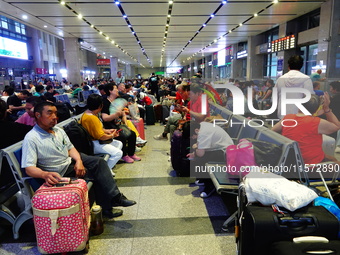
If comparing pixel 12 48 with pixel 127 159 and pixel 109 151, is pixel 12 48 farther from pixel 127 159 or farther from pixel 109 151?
pixel 109 151

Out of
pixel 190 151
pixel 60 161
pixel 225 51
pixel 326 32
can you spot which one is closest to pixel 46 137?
pixel 60 161

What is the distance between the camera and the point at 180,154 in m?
4.78

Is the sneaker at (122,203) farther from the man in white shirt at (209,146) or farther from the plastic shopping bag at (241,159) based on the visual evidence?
the plastic shopping bag at (241,159)

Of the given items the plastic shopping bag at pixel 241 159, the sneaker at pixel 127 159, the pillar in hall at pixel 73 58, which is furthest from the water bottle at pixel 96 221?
the pillar in hall at pixel 73 58

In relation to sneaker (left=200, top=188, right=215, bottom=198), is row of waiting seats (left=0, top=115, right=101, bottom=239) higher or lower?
higher

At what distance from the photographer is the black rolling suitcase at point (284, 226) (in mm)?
2084

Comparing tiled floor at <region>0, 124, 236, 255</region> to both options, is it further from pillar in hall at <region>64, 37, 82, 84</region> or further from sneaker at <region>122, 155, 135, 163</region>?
pillar in hall at <region>64, 37, 82, 84</region>

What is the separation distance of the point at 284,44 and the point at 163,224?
42.4 ft

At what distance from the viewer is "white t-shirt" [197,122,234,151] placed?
398 centimetres

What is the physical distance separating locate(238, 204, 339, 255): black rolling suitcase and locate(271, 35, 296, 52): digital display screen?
12627mm

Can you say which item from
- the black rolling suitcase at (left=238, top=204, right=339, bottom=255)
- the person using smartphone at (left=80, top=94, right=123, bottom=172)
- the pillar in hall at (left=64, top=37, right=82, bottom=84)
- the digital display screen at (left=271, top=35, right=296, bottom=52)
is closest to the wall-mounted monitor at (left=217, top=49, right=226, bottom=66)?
the digital display screen at (left=271, top=35, right=296, bottom=52)

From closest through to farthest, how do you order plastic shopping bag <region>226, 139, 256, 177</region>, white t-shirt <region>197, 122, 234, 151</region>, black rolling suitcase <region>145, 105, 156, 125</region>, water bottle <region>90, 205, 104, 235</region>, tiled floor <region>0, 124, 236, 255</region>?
1. tiled floor <region>0, 124, 236, 255</region>
2. water bottle <region>90, 205, 104, 235</region>
3. plastic shopping bag <region>226, 139, 256, 177</region>
4. white t-shirt <region>197, 122, 234, 151</region>
5. black rolling suitcase <region>145, 105, 156, 125</region>

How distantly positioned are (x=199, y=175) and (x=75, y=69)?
15.7m

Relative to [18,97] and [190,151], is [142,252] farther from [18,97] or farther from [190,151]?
[18,97]
